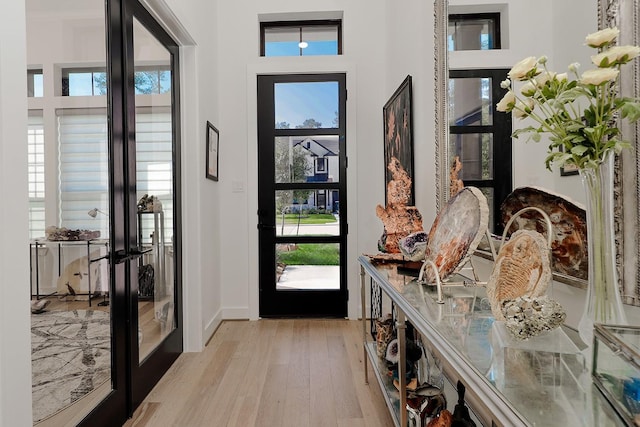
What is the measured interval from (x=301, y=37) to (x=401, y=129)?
5.65 feet

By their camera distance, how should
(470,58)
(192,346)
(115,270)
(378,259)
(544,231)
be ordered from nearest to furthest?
(544,231) → (470,58) → (115,270) → (378,259) → (192,346)

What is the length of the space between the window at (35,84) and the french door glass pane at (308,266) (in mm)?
2581

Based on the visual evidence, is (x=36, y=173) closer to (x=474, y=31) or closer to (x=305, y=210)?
(x=474, y=31)

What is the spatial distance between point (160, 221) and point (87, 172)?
85 cm

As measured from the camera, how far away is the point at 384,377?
2.04 meters

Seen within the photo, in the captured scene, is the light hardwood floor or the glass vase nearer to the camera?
the glass vase

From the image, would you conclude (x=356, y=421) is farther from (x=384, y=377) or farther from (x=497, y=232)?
(x=497, y=232)

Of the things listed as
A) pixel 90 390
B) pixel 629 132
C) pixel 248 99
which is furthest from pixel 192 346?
pixel 629 132

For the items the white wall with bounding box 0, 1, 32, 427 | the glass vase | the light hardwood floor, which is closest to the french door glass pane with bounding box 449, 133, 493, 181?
the glass vase

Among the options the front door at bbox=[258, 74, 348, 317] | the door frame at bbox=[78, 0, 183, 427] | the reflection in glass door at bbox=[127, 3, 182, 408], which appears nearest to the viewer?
the door frame at bbox=[78, 0, 183, 427]

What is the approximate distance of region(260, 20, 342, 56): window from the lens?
Answer: 12.9ft

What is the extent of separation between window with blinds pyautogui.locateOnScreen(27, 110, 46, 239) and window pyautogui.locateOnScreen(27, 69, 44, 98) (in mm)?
62

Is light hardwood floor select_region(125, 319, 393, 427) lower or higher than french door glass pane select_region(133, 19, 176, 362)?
lower

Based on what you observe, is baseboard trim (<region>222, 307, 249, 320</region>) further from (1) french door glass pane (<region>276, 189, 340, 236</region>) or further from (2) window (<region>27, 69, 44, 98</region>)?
(2) window (<region>27, 69, 44, 98</region>)
